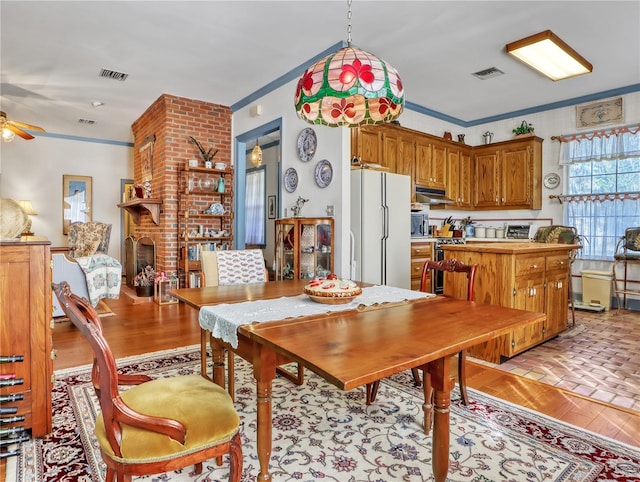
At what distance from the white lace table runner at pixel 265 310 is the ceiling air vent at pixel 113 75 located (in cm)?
403

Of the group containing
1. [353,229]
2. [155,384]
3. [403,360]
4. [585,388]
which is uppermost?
[353,229]

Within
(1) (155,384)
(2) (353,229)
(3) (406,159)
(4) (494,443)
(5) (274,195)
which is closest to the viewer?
(1) (155,384)

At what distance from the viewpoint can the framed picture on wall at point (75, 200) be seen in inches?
293

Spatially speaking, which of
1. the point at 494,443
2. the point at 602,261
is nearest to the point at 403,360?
the point at 494,443

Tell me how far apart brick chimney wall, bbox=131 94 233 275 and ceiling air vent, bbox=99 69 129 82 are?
1.99 ft

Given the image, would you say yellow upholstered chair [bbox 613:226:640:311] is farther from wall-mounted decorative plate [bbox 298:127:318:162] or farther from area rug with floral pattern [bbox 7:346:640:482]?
wall-mounted decorative plate [bbox 298:127:318:162]

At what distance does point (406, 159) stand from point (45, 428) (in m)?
4.78

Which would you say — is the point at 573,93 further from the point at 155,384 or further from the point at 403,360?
the point at 155,384

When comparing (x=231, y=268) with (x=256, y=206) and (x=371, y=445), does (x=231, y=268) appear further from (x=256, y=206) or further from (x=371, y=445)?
(x=256, y=206)

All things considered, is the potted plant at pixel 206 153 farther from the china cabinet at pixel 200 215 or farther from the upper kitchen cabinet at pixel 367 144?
the upper kitchen cabinet at pixel 367 144

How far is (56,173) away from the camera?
291 inches

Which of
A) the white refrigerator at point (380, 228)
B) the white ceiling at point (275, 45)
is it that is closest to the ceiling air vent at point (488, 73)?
the white ceiling at point (275, 45)

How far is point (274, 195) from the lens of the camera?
734 centimetres

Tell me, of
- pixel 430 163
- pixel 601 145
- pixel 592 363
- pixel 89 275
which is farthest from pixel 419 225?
pixel 89 275
